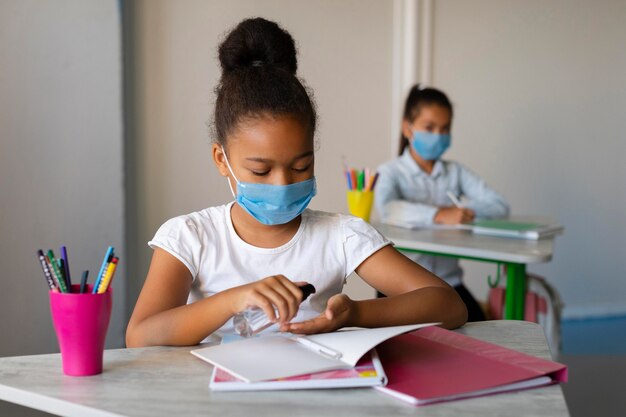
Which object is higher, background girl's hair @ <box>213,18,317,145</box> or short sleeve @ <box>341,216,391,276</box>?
background girl's hair @ <box>213,18,317,145</box>

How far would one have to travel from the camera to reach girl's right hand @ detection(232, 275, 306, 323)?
1119 mm

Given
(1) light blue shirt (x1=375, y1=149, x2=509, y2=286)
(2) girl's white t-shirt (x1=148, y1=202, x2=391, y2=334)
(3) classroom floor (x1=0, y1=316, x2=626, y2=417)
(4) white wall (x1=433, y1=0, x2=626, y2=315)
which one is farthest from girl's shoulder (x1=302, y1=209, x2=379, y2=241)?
(4) white wall (x1=433, y1=0, x2=626, y2=315)

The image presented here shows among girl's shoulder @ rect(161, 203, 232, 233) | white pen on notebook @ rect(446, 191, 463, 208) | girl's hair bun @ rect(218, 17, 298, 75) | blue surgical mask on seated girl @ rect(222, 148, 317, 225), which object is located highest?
girl's hair bun @ rect(218, 17, 298, 75)

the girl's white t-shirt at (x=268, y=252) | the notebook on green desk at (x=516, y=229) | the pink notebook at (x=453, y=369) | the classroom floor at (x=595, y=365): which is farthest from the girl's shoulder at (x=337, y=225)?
the classroom floor at (x=595, y=365)

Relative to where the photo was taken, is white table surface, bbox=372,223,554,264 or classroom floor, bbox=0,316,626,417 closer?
white table surface, bbox=372,223,554,264

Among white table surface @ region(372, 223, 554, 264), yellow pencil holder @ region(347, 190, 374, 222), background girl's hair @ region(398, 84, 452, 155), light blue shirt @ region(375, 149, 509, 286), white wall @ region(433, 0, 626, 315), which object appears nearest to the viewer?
white table surface @ region(372, 223, 554, 264)

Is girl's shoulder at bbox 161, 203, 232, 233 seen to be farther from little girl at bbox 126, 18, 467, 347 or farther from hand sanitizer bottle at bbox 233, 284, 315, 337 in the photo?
hand sanitizer bottle at bbox 233, 284, 315, 337

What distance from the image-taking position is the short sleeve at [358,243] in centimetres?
150

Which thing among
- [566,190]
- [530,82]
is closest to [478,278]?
[566,190]

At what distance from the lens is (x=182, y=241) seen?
1441mm

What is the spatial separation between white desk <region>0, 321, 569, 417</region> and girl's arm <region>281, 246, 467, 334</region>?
16 centimetres

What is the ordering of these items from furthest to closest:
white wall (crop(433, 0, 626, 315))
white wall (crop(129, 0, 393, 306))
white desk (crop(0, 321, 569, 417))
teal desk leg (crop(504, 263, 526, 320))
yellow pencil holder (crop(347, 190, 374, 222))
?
white wall (crop(433, 0, 626, 315)), white wall (crop(129, 0, 393, 306)), yellow pencil holder (crop(347, 190, 374, 222)), teal desk leg (crop(504, 263, 526, 320)), white desk (crop(0, 321, 569, 417))

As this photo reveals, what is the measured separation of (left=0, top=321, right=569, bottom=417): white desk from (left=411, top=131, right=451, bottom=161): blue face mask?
213 cm

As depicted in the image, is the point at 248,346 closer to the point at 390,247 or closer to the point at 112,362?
the point at 112,362
